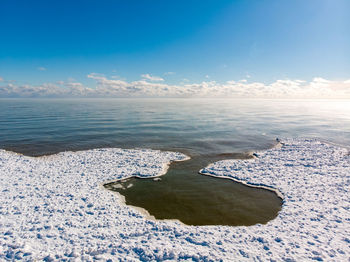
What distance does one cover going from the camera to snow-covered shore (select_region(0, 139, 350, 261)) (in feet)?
26.0

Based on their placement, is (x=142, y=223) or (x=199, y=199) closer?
(x=142, y=223)

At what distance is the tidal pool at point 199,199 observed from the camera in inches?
428

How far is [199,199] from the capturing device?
12.8 m

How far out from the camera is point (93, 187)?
545 inches

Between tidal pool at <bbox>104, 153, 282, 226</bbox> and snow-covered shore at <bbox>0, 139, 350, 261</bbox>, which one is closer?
snow-covered shore at <bbox>0, 139, 350, 261</bbox>

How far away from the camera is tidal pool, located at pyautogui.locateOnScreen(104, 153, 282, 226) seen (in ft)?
35.7

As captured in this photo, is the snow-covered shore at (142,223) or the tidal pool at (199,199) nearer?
the snow-covered shore at (142,223)

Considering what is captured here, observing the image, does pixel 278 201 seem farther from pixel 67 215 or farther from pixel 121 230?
pixel 67 215

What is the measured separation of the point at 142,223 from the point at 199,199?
4380mm

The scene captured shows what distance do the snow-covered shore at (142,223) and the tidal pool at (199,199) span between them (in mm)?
751

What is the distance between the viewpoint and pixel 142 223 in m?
9.95

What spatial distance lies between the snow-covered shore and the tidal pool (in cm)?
75

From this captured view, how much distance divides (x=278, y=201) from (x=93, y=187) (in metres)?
12.6

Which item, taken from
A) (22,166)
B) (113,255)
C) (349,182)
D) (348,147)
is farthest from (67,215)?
(348,147)
